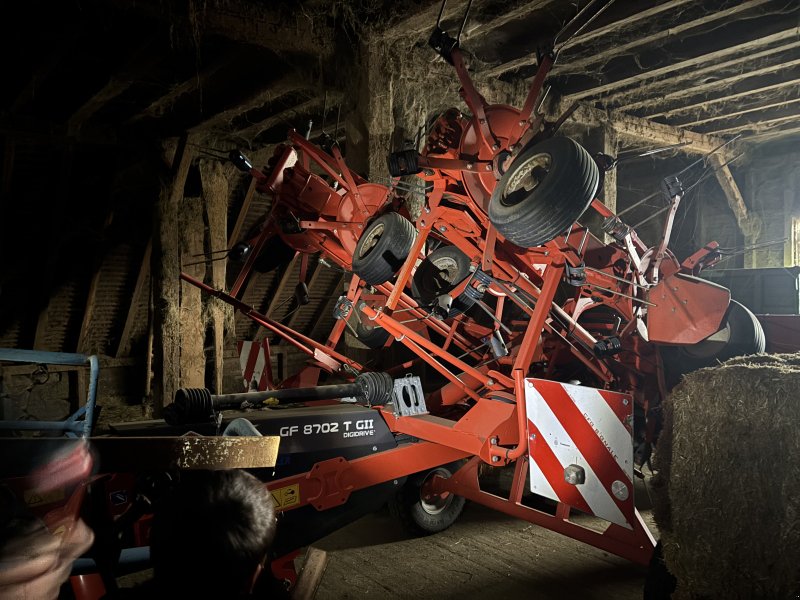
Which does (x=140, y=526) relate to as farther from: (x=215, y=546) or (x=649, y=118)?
(x=649, y=118)

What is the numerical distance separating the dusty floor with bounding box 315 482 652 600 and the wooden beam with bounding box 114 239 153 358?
5.63 m

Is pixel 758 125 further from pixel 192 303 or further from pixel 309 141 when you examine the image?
pixel 192 303

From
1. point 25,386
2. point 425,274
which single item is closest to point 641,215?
point 425,274

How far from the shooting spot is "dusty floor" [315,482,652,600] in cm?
312

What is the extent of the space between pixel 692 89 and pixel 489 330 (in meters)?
3.31

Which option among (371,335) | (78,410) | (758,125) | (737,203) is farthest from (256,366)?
(737,203)

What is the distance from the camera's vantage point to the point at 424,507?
3.98 m

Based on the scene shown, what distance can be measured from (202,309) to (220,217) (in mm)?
1111

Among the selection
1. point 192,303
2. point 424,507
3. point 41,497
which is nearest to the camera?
point 41,497

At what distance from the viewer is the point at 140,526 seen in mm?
2391

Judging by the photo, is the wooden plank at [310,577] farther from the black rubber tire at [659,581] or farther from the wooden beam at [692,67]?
the wooden beam at [692,67]

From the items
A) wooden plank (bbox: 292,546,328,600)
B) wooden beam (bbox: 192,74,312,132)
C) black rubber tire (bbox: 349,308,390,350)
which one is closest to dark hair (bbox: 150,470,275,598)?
wooden plank (bbox: 292,546,328,600)

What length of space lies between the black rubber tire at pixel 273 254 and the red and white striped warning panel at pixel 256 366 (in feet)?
2.26

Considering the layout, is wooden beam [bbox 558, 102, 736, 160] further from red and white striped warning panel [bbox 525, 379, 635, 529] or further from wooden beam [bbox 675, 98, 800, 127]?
red and white striped warning panel [bbox 525, 379, 635, 529]
